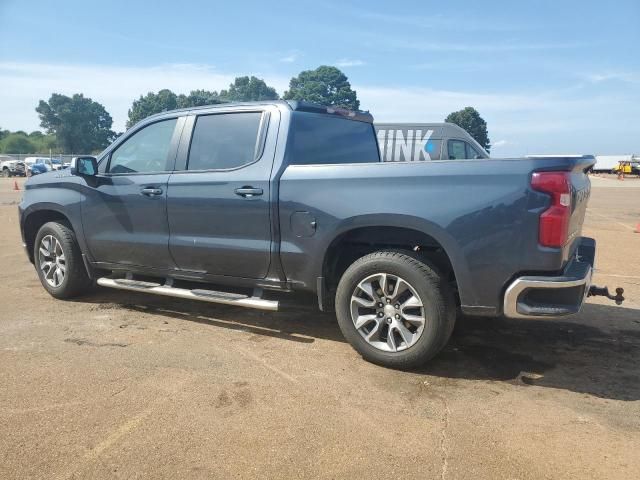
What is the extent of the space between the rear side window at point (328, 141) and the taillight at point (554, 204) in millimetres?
1838

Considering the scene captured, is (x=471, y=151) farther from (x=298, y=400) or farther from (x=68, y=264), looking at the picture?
(x=298, y=400)

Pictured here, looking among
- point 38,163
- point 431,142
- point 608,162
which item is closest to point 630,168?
point 608,162

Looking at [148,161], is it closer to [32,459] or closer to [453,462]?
[32,459]

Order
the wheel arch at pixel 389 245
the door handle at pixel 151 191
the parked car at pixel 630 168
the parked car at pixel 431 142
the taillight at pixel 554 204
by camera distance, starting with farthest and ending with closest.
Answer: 1. the parked car at pixel 630 168
2. the parked car at pixel 431 142
3. the door handle at pixel 151 191
4. the wheel arch at pixel 389 245
5. the taillight at pixel 554 204

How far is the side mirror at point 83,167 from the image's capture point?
485 cm

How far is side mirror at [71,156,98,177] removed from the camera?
15.9ft

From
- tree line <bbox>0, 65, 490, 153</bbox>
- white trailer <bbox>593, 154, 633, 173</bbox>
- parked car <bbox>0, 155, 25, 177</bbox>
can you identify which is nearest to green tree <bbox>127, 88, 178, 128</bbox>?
tree line <bbox>0, 65, 490, 153</bbox>

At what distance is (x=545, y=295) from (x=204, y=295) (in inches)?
105

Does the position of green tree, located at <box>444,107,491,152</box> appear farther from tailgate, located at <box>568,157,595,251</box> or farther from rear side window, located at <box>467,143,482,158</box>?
tailgate, located at <box>568,157,595,251</box>

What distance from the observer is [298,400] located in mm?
3162

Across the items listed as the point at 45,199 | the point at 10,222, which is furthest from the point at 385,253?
the point at 10,222

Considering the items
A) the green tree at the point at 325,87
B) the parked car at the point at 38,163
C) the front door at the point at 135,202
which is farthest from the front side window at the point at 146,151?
the green tree at the point at 325,87

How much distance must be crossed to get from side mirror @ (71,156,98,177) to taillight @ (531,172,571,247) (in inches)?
157

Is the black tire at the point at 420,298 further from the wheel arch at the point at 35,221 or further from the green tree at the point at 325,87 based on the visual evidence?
the green tree at the point at 325,87
